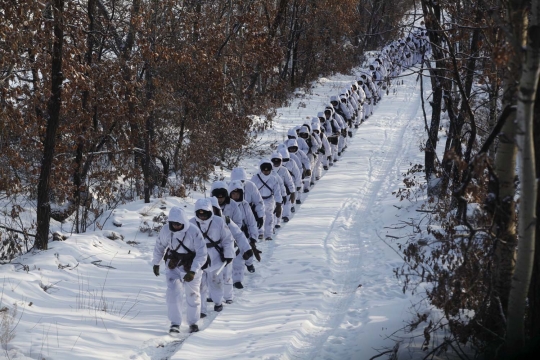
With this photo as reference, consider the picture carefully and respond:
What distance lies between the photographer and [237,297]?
9.91 meters

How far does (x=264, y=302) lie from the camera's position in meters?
9.52

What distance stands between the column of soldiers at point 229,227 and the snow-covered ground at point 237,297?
1.06 ft

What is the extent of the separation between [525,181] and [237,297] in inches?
238

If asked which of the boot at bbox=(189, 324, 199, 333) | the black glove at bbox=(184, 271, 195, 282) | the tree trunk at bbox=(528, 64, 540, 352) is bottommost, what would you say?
the boot at bbox=(189, 324, 199, 333)

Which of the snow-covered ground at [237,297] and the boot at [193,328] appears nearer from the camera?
the snow-covered ground at [237,297]

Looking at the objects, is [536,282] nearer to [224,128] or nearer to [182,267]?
[182,267]

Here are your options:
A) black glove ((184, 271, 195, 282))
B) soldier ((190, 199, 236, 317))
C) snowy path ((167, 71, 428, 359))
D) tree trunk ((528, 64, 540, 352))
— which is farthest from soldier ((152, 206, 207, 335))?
tree trunk ((528, 64, 540, 352))

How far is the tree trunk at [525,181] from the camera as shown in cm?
459

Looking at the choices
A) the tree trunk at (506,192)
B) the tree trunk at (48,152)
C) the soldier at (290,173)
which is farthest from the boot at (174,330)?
the soldier at (290,173)

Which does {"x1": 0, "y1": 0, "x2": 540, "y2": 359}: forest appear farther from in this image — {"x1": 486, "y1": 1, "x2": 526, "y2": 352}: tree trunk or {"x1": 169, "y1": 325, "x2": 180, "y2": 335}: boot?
{"x1": 169, "y1": 325, "x2": 180, "y2": 335}: boot

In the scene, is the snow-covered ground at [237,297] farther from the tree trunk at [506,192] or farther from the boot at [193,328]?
the tree trunk at [506,192]

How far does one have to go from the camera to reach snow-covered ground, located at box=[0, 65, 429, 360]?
7.60 m

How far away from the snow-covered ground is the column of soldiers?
32 centimetres

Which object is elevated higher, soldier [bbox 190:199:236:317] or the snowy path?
soldier [bbox 190:199:236:317]
